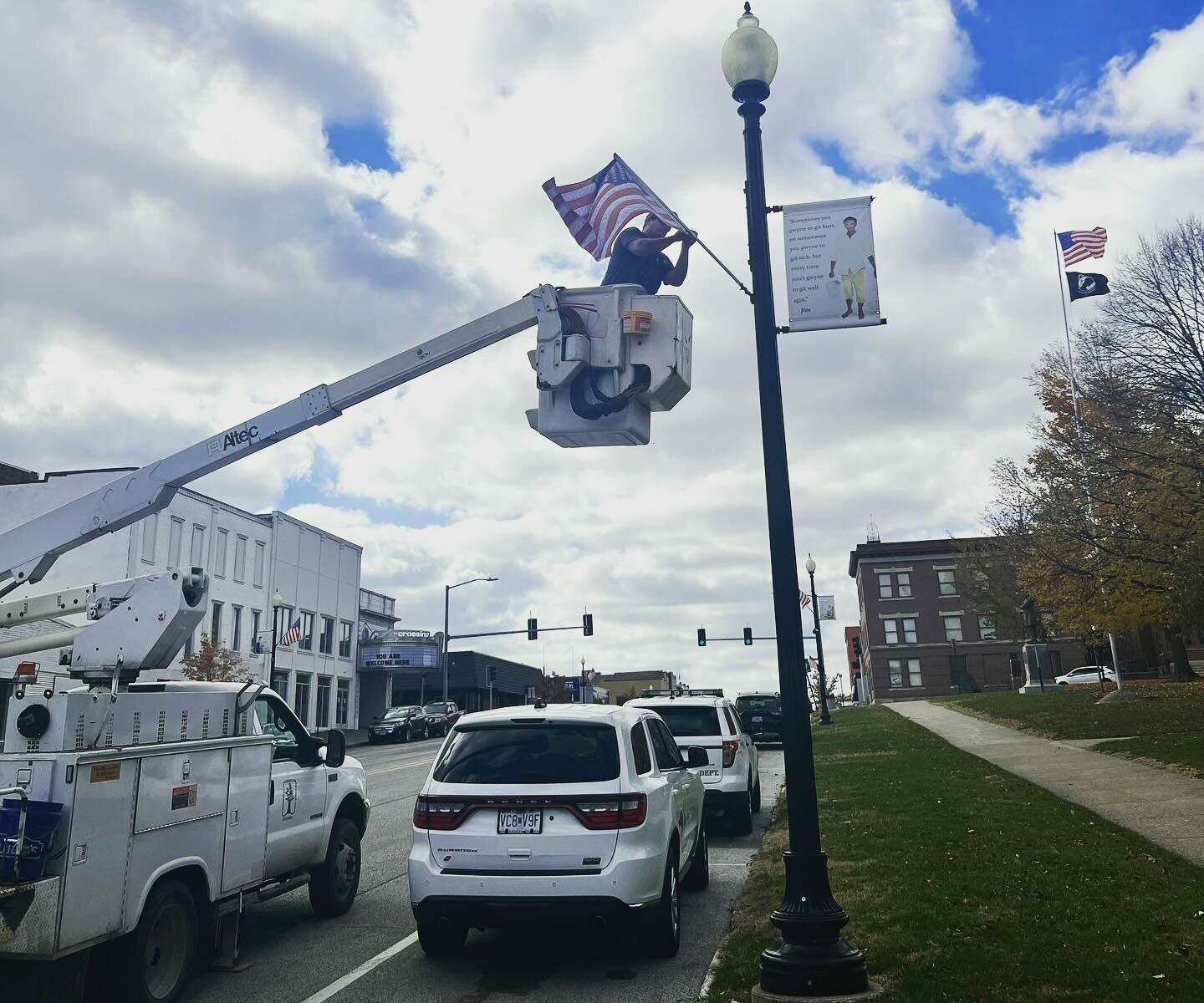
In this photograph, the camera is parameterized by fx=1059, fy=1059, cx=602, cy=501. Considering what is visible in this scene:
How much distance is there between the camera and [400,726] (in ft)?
152

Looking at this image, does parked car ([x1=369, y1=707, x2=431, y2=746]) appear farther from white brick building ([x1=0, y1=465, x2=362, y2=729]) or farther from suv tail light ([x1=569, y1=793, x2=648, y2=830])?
suv tail light ([x1=569, y1=793, x2=648, y2=830])

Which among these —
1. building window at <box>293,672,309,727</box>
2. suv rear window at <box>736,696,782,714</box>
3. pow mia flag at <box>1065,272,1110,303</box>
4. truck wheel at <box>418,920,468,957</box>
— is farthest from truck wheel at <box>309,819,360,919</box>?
building window at <box>293,672,309,727</box>

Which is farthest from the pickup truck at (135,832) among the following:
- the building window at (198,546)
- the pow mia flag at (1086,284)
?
the building window at (198,546)

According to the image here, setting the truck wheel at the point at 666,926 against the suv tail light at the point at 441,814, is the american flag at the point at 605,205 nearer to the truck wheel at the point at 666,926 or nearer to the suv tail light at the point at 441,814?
the suv tail light at the point at 441,814

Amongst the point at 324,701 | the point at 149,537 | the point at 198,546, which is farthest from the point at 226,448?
the point at 324,701

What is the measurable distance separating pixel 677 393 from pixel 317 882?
514cm

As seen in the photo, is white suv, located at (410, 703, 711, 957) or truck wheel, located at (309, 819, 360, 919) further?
truck wheel, located at (309, 819, 360, 919)

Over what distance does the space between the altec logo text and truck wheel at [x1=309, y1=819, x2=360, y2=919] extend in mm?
3513

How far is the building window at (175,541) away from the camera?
137ft

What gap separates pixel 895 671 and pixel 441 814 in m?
73.7

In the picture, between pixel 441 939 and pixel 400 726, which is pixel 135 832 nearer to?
pixel 441 939

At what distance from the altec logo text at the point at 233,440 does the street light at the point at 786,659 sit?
16.5 ft

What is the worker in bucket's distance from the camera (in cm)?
889

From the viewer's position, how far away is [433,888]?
7121mm
